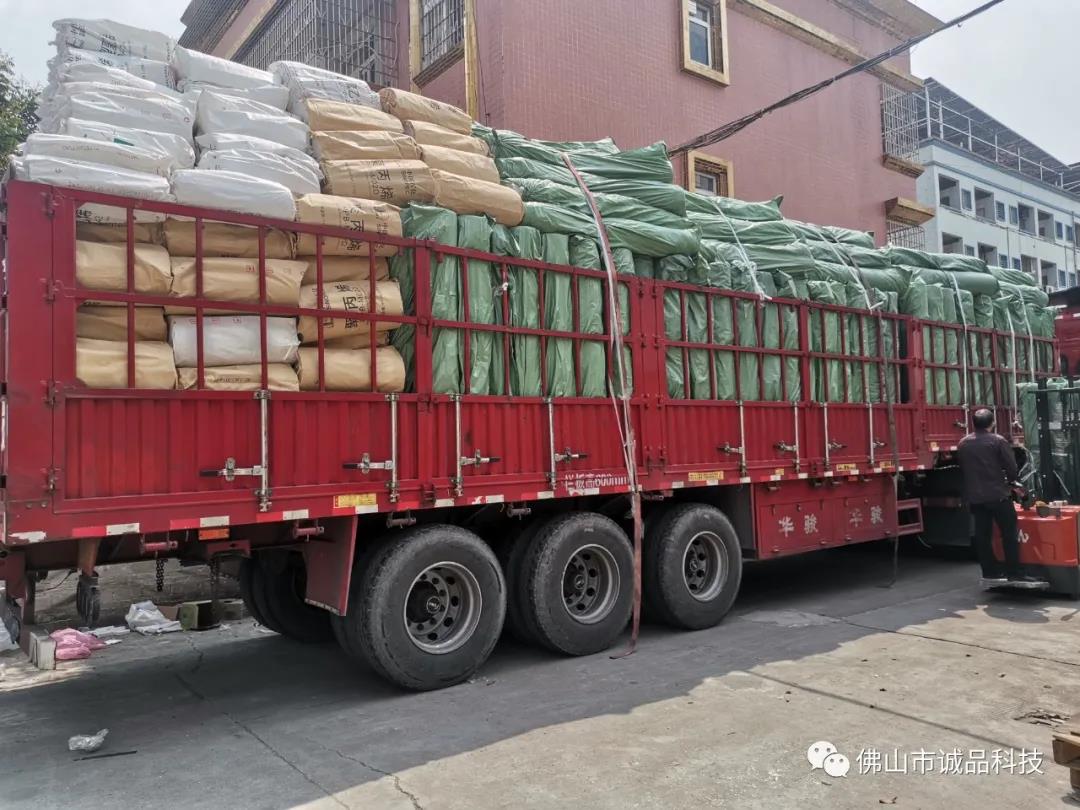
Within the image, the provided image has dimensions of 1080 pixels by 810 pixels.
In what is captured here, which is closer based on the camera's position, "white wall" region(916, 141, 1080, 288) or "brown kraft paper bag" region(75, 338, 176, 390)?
"brown kraft paper bag" region(75, 338, 176, 390)

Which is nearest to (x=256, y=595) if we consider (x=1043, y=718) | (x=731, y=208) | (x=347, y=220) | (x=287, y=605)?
(x=287, y=605)

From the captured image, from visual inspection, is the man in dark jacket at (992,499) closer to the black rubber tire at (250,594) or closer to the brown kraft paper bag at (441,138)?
the brown kraft paper bag at (441,138)

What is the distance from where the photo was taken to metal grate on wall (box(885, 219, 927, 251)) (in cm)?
1834

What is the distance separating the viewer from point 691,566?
7.05m

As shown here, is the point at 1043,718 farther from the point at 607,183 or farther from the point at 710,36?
the point at 710,36

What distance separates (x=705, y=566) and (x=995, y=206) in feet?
100.0

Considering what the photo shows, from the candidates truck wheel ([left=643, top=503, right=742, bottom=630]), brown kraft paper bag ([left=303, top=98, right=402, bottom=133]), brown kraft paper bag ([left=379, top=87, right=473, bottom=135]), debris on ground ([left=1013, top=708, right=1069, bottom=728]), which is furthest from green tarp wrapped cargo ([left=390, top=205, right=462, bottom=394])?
debris on ground ([left=1013, top=708, right=1069, bottom=728])

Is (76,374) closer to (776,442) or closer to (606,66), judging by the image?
(776,442)

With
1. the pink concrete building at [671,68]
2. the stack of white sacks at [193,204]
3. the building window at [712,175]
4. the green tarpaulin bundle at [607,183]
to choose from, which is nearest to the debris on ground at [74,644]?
the stack of white sacks at [193,204]

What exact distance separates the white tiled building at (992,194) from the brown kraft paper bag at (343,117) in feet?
79.1

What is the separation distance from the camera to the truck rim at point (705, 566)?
7.04 m

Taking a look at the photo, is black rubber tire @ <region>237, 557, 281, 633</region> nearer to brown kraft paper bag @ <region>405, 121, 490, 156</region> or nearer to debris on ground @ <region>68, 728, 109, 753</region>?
debris on ground @ <region>68, 728, 109, 753</region>

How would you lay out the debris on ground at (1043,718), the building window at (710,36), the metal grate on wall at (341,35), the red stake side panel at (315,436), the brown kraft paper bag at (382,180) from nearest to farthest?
the red stake side panel at (315,436) → the debris on ground at (1043,718) → the brown kraft paper bag at (382,180) → the metal grate on wall at (341,35) → the building window at (710,36)

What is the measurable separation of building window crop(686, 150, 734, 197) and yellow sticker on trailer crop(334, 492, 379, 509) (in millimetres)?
10323
